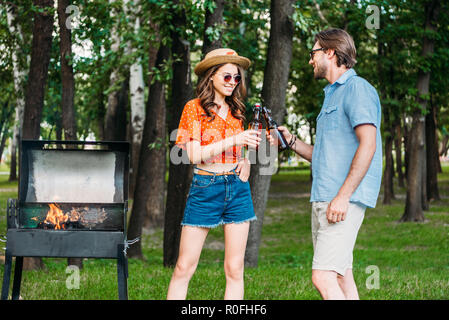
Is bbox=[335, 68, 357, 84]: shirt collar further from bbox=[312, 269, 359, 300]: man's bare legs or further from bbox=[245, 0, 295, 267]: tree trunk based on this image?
bbox=[245, 0, 295, 267]: tree trunk

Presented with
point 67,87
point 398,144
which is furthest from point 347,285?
point 398,144

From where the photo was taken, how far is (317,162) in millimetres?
4281

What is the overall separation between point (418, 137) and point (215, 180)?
662 inches

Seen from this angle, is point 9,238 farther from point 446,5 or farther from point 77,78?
point 446,5

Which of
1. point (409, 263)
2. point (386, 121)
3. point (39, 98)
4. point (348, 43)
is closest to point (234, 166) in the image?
point (348, 43)

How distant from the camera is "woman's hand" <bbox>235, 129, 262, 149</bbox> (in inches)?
171

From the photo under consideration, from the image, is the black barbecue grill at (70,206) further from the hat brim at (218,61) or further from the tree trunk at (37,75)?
the tree trunk at (37,75)

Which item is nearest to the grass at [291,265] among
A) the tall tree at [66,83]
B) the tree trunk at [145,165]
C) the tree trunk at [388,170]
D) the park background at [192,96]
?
the park background at [192,96]

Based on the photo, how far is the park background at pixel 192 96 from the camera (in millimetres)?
8001

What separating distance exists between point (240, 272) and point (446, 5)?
17641mm

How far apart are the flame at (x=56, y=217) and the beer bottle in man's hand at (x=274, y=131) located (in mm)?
2089

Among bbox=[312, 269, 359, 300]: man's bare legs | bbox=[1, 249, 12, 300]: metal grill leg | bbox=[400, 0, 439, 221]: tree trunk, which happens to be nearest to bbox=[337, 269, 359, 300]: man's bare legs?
bbox=[312, 269, 359, 300]: man's bare legs

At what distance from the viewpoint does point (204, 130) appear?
4.64 metres

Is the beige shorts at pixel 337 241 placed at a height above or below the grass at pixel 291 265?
above
